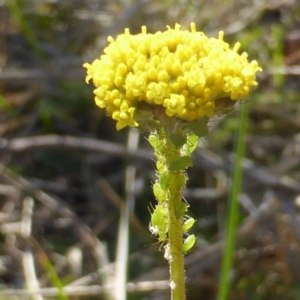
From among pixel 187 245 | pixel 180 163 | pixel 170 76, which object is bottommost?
pixel 187 245

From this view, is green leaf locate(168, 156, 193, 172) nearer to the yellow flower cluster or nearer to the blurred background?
the yellow flower cluster

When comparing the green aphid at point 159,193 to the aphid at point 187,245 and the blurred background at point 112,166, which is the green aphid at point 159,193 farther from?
the blurred background at point 112,166

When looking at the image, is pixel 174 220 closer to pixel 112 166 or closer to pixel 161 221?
pixel 161 221

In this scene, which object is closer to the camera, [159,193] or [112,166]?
[159,193]

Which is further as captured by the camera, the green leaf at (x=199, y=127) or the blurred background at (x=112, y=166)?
the blurred background at (x=112, y=166)

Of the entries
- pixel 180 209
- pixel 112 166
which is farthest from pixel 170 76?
pixel 112 166

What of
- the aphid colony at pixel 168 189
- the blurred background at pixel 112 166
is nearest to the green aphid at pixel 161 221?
the aphid colony at pixel 168 189
